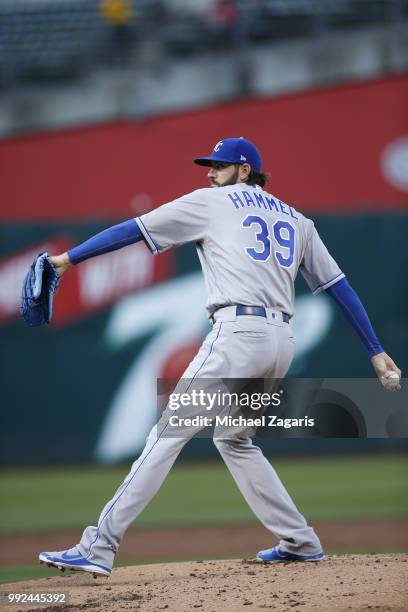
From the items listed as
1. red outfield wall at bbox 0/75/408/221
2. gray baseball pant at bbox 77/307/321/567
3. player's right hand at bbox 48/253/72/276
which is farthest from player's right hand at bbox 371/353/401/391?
red outfield wall at bbox 0/75/408/221

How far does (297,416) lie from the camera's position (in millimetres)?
3377

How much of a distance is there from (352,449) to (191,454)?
1.52 m

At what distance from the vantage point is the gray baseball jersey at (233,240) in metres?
3.40

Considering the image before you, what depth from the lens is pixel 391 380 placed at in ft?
11.3

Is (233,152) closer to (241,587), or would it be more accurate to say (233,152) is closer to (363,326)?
(363,326)

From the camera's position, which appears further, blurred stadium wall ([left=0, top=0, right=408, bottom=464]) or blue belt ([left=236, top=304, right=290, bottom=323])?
blurred stadium wall ([left=0, top=0, right=408, bottom=464])

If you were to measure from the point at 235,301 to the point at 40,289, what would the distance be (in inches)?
25.1

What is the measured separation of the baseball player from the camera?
A: 3311 mm

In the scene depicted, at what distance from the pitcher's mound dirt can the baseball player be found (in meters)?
0.15

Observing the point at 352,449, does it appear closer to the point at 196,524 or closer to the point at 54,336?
the point at 54,336

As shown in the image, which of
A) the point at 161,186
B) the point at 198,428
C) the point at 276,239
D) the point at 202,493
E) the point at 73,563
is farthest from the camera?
the point at 161,186

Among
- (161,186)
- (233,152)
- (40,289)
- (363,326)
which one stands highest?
(161,186)

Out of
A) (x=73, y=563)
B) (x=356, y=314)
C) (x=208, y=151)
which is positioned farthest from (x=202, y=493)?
(x=73, y=563)

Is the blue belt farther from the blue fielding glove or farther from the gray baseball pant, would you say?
the blue fielding glove
